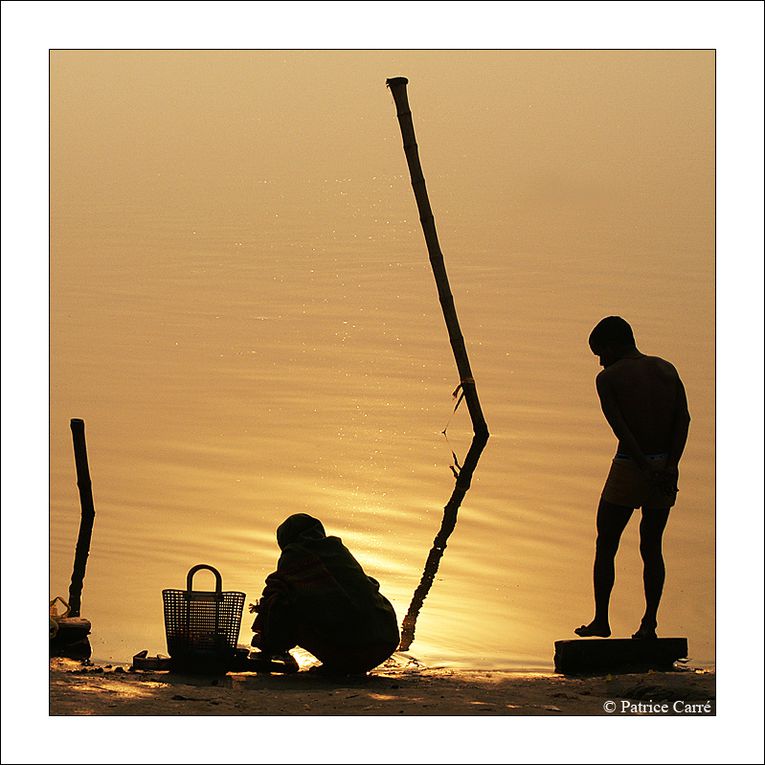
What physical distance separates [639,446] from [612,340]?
45 cm

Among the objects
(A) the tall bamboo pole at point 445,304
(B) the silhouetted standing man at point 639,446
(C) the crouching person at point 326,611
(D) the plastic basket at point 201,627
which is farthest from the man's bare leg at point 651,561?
(A) the tall bamboo pole at point 445,304

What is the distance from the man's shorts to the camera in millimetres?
7234

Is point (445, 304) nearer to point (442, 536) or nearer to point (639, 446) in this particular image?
point (442, 536)

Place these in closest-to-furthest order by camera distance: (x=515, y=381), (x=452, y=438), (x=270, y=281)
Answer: (x=452, y=438) < (x=515, y=381) < (x=270, y=281)

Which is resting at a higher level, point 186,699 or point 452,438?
point 452,438

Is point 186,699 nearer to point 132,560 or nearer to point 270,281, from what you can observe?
point 132,560

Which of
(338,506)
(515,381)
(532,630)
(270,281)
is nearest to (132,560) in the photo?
(338,506)

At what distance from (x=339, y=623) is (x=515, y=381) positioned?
6.69 m

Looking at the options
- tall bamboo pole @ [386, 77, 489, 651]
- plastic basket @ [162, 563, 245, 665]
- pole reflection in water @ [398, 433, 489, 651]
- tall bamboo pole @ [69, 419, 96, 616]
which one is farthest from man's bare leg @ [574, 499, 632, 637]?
tall bamboo pole @ [69, 419, 96, 616]

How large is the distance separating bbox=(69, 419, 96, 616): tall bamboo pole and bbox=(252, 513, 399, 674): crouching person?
6.20 feet

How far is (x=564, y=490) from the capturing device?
10477 mm

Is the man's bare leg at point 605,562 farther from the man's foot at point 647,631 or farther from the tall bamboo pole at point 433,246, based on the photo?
the tall bamboo pole at point 433,246

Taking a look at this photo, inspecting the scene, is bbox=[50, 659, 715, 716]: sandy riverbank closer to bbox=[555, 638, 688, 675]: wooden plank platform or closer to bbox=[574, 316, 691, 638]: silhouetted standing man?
bbox=[555, 638, 688, 675]: wooden plank platform

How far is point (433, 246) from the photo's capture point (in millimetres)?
11734
